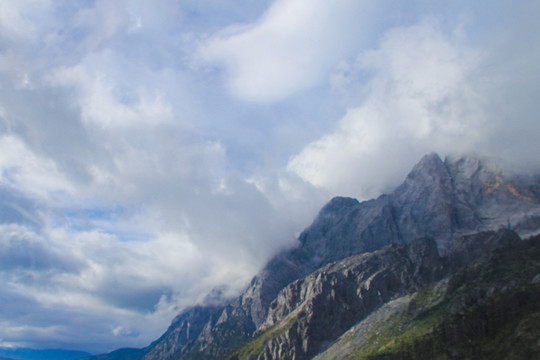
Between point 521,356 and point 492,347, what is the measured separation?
22.1 meters

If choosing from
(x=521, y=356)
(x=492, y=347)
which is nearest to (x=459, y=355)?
(x=492, y=347)

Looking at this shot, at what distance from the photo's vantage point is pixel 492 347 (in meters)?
189

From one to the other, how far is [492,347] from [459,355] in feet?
52.1

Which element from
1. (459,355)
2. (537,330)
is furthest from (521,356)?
(459,355)

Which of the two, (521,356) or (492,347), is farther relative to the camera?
(492,347)

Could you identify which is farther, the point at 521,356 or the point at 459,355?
the point at 459,355

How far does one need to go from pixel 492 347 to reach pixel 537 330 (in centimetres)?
2123

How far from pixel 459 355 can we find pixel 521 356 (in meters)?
34.2

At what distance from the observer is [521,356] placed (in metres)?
168

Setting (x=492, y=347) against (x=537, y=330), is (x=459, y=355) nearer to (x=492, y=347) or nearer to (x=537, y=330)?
(x=492, y=347)

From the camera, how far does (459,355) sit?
197500 millimetres

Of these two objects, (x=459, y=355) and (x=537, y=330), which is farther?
(x=459, y=355)

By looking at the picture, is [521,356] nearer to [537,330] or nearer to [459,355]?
[537,330]
